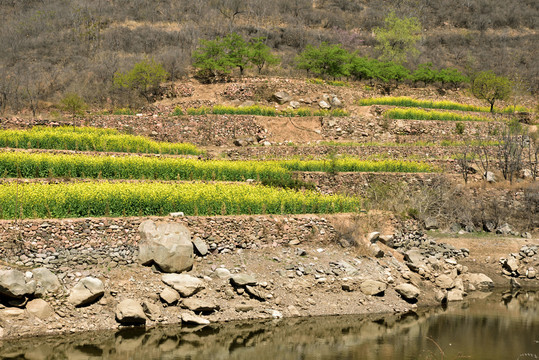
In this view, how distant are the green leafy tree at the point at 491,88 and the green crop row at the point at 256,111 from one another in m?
14.5

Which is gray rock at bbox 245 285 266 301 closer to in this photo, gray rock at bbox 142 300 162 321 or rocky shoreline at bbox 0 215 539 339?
rocky shoreline at bbox 0 215 539 339

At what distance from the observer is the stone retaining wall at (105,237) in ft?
44.5

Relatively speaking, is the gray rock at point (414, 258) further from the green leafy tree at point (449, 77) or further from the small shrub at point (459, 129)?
the green leafy tree at point (449, 77)

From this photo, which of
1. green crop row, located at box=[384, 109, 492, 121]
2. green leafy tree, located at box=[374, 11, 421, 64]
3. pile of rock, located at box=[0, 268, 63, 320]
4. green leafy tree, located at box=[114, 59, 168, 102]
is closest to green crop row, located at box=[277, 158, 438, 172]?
green crop row, located at box=[384, 109, 492, 121]

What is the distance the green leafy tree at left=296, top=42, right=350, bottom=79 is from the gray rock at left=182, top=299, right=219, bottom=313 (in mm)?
29761

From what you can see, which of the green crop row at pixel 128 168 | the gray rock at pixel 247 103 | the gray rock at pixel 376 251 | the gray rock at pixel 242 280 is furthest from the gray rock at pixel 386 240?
the gray rock at pixel 247 103

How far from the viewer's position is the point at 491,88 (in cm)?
4097

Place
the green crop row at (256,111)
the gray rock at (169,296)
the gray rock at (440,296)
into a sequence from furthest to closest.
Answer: the green crop row at (256,111) < the gray rock at (440,296) < the gray rock at (169,296)

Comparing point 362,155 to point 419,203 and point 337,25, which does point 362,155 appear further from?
point 337,25

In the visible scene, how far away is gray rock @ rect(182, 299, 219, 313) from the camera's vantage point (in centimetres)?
1380

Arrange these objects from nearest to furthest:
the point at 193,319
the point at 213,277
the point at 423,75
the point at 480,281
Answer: the point at 193,319, the point at 213,277, the point at 480,281, the point at 423,75

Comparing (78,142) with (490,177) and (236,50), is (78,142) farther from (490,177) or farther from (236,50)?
(490,177)

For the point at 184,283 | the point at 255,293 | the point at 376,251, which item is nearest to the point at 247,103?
the point at 376,251

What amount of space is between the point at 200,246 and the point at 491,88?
112 feet
